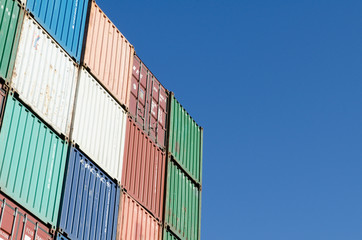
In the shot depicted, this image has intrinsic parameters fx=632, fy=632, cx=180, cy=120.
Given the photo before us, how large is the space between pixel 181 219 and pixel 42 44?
940cm

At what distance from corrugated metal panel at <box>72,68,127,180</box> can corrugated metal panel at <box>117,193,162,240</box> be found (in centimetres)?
111

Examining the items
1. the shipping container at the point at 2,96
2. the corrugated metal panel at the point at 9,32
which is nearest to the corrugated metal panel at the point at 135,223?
the shipping container at the point at 2,96

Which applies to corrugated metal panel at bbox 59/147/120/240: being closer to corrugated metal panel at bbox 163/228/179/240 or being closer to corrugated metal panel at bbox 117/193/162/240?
corrugated metal panel at bbox 117/193/162/240

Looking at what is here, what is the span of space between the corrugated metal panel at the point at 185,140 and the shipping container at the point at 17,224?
9.34 metres

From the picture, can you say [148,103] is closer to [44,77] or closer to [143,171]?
[143,171]

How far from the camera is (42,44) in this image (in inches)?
734

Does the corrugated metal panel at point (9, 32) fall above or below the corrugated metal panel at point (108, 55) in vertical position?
below

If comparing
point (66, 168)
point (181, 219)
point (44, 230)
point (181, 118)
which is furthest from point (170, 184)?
point (44, 230)

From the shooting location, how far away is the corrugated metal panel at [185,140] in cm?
2581

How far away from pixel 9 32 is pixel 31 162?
3.60 metres

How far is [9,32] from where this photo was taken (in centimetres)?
1719

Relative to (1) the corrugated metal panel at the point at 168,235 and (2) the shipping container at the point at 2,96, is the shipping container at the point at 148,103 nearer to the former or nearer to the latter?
(1) the corrugated metal panel at the point at 168,235

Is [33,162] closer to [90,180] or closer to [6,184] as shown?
[6,184]

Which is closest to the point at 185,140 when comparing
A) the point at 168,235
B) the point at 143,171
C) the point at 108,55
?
the point at 143,171
